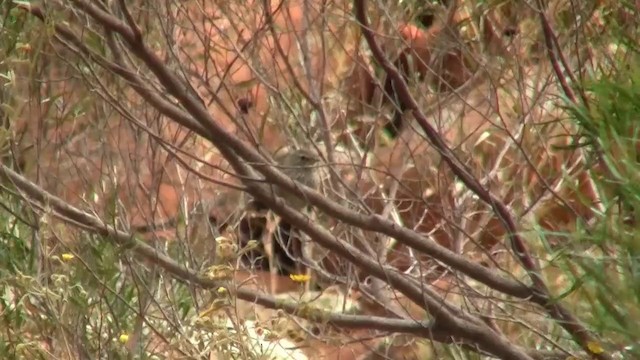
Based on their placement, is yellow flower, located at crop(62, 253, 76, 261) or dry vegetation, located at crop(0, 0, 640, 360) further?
yellow flower, located at crop(62, 253, 76, 261)

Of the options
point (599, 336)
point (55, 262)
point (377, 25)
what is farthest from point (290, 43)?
point (599, 336)

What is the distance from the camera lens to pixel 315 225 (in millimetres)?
3162

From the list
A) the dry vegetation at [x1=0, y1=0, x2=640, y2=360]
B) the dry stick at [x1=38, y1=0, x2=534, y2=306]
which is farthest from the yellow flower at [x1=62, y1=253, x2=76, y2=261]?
the dry stick at [x1=38, y1=0, x2=534, y2=306]

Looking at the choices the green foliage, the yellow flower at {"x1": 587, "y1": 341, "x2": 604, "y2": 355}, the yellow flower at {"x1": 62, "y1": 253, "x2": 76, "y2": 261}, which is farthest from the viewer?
the yellow flower at {"x1": 62, "y1": 253, "x2": 76, "y2": 261}

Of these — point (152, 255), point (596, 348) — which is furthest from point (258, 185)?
point (596, 348)

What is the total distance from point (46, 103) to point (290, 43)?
0.95m

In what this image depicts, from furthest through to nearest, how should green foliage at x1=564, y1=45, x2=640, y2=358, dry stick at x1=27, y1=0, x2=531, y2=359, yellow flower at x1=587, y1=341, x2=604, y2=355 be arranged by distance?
dry stick at x1=27, y1=0, x2=531, y2=359 → yellow flower at x1=587, y1=341, x2=604, y2=355 → green foliage at x1=564, y1=45, x2=640, y2=358

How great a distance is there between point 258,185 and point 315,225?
18cm

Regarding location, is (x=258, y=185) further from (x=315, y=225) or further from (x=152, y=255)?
(x=152, y=255)

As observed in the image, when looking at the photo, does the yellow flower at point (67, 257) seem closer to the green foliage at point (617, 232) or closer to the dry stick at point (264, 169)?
the dry stick at point (264, 169)

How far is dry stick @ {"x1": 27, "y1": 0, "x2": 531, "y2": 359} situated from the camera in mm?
2902

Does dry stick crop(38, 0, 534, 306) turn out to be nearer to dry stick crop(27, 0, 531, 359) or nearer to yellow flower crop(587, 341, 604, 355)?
dry stick crop(27, 0, 531, 359)

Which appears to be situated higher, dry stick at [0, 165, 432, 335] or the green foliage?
dry stick at [0, 165, 432, 335]

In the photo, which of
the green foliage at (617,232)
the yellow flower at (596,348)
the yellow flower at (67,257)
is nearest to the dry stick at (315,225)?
the yellow flower at (67,257)
